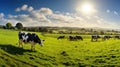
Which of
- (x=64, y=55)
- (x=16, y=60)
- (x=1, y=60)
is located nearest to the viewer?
(x=1, y=60)

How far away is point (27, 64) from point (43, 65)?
1906 millimetres

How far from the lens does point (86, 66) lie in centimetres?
2577

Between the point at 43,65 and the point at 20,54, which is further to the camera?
the point at 20,54

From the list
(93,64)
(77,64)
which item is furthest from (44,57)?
(93,64)

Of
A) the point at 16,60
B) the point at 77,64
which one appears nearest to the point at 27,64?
the point at 16,60

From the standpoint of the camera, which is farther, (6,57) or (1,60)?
(6,57)

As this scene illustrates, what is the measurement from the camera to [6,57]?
79.8 feet

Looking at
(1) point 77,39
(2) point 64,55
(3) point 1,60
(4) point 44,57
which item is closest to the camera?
(3) point 1,60

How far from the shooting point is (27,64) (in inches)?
939

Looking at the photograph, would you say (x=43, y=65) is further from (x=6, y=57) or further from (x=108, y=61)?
(x=108, y=61)

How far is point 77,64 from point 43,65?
15.5 ft

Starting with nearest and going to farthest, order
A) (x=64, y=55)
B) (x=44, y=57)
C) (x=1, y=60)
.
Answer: (x=1, y=60)
(x=44, y=57)
(x=64, y=55)

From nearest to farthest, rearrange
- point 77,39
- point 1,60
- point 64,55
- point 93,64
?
point 1,60, point 93,64, point 64,55, point 77,39

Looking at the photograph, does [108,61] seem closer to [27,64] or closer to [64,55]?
[64,55]
